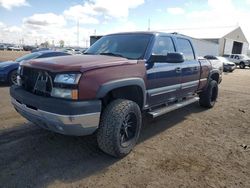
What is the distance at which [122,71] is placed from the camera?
3598mm

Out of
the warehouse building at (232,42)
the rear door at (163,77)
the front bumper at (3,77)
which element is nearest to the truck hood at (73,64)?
the rear door at (163,77)

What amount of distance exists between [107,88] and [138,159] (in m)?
1.20

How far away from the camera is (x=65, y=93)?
10.2 ft

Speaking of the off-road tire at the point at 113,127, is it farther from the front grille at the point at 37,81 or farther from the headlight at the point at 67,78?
the front grille at the point at 37,81

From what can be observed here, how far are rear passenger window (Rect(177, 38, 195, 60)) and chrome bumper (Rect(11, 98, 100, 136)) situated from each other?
2869mm

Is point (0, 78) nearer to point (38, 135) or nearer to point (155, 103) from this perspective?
point (38, 135)

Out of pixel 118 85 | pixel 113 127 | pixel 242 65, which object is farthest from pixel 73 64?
pixel 242 65

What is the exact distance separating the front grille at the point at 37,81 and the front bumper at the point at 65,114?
12 cm

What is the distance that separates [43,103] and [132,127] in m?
1.46

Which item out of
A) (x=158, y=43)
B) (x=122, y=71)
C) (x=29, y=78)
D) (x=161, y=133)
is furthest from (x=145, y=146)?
(x=29, y=78)

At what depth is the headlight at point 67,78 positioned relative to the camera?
3.09 meters

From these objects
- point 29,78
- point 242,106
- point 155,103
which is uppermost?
point 29,78

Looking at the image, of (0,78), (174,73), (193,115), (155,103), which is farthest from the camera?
(0,78)

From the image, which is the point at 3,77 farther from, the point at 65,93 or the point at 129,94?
the point at 65,93
